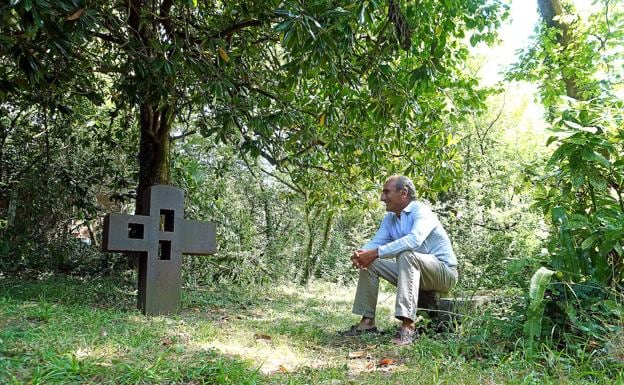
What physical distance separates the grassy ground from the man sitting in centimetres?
30

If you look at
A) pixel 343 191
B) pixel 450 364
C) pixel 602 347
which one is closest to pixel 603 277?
pixel 602 347

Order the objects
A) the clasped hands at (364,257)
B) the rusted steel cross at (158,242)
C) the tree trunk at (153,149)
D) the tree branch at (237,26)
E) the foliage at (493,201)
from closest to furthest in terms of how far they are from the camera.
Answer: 1. the clasped hands at (364,257)
2. the rusted steel cross at (158,242)
3. the tree branch at (237,26)
4. the tree trunk at (153,149)
5. the foliage at (493,201)

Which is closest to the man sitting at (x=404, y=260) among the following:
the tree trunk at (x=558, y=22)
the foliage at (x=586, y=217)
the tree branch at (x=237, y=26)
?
the foliage at (x=586, y=217)

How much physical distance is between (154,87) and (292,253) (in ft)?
19.3

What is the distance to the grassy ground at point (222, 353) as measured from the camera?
2.43 meters

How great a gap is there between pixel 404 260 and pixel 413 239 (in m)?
0.19

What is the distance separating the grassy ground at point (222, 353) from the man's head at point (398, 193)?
1.13 m

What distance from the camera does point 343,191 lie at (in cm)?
755

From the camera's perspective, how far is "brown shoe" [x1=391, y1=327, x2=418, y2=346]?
12.1ft

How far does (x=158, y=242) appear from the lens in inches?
192

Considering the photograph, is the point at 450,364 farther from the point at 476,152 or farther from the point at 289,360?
the point at 476,152

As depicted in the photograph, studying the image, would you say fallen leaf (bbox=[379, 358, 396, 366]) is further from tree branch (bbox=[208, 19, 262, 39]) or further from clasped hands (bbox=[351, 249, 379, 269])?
tree branch (bbox=[208, 19, 262, 39])

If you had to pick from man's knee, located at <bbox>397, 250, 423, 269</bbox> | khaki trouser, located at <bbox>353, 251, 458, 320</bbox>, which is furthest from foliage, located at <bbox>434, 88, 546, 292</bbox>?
man's knee, located at <bbox>397, 250, 423, 269</bbox>

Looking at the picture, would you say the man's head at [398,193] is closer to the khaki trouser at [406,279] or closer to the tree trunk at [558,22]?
the khaki trouser at [406,279]
